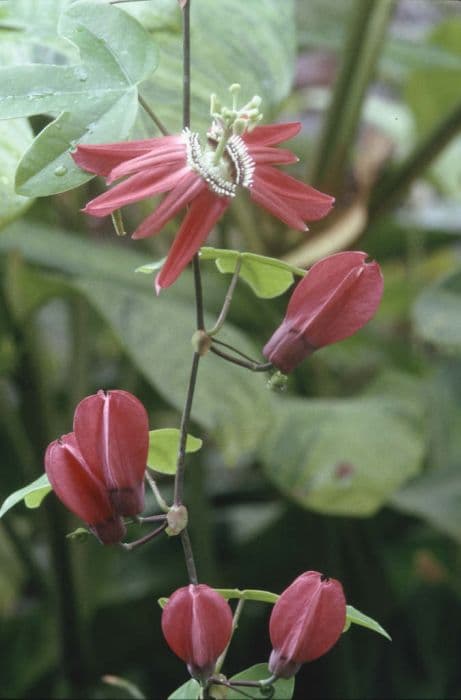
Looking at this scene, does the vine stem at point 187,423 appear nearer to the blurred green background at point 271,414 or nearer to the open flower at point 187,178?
the open flower at point 187,178

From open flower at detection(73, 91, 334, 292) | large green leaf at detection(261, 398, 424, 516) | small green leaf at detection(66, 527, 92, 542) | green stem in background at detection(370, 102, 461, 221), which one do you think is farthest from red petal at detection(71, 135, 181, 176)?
green stem in background at detection(370, 102, 461, 221)

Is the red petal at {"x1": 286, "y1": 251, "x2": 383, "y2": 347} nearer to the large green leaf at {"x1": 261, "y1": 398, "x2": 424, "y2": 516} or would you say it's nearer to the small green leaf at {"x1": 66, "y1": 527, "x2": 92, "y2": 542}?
the small green leaf at {"x1": 66, "y1": 527, "x2": 92, "y2": 542}

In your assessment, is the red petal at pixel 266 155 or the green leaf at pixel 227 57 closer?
the red petal at pixel 266 155

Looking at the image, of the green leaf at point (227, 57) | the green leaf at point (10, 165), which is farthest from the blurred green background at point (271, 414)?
the green leaf at point (10, 165)

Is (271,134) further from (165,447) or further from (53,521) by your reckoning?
(53,521)

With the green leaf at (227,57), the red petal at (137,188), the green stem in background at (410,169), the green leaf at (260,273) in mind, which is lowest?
the green stem in background at (410,169)

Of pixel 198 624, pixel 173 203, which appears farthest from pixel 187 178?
pixel 198 624

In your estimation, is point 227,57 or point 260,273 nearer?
point 260,273
